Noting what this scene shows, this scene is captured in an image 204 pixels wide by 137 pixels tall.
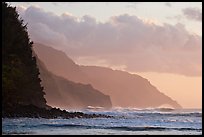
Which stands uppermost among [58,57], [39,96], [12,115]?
[58,57]

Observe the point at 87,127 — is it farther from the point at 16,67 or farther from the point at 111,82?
the point at 111,82

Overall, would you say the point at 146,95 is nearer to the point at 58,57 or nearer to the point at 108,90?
the point at 108,90

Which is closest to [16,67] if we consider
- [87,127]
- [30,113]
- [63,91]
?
[30,113]

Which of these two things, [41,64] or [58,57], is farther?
[41,64]

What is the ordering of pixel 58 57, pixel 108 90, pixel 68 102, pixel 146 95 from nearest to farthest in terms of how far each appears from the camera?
pixel 58 57, pixel 68 102, pixel 108 90, pixel 146 95

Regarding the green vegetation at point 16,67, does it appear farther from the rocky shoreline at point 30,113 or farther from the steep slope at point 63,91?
the steep slope at point 63,91

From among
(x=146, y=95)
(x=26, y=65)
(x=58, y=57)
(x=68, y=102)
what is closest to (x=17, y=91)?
(x=26, y=65)

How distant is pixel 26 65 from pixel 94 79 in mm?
31837

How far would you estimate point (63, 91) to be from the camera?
101 metres

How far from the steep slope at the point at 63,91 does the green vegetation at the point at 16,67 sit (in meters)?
20.0

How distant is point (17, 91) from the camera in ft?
192

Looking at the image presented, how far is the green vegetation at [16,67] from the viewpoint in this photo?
54.8 metres

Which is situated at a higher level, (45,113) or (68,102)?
(68,102)

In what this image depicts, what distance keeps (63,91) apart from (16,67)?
41986 mm
